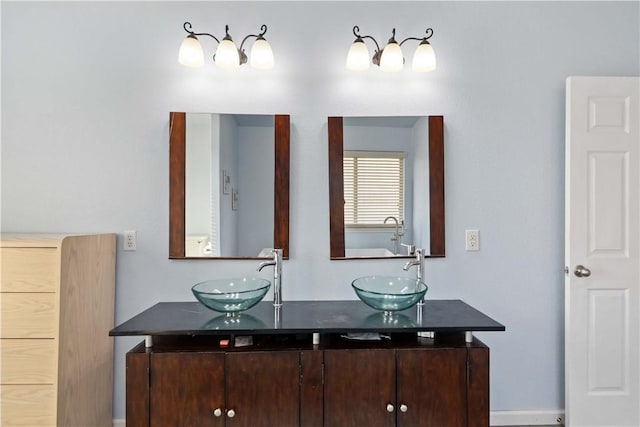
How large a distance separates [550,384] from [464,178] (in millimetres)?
1293

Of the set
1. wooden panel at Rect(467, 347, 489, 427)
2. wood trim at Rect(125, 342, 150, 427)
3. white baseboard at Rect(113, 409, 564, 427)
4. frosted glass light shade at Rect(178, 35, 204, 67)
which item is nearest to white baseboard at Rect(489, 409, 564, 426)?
white baseboard at Rect(113, 409, 564, 427)

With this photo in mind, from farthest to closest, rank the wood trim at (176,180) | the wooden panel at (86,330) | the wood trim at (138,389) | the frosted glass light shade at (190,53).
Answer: the wood trim at (176,180) < the frosted glass light shade at (190,53) < the wooden panel at (86,330) < the wood trim at (138,389)

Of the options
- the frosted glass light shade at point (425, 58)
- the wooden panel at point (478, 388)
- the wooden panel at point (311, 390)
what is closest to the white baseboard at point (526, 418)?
the wooden panel at point (478, 388)

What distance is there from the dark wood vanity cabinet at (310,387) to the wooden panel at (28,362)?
0.41 meters

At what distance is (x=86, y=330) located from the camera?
180cm

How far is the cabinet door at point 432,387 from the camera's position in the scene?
5.08ft

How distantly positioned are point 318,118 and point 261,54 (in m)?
0.46

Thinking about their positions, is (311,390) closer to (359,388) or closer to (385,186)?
(359,388)

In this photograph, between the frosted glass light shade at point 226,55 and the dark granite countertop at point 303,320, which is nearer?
the dark granite countertop at point 303,320

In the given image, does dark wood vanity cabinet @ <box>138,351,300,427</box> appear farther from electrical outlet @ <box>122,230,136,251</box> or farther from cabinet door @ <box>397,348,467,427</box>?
electrical outlet @ <box>122,230,136,251</box>

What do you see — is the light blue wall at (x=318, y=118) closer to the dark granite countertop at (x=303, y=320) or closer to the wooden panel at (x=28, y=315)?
the dark granite countertop at (x=303, y=320)

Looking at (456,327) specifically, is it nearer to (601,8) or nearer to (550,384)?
(550,384)

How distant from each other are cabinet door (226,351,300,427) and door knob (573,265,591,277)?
5.30 feet

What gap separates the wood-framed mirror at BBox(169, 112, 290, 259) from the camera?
80.9 inches
